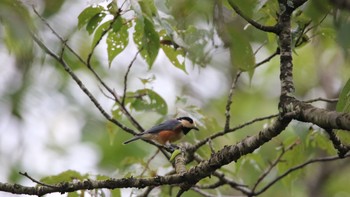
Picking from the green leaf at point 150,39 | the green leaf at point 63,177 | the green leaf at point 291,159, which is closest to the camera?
the green leaf at point 150,39

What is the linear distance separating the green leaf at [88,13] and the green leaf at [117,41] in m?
0.12

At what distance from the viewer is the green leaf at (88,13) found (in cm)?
266

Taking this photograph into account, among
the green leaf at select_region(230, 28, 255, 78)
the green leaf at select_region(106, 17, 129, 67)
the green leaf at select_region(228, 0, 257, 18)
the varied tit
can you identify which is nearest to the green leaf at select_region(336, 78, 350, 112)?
the green leaf at select_region(230, 28, 255, 78)

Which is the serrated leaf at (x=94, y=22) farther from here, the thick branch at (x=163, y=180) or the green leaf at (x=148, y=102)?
the green leaf at (x=148, y=102)

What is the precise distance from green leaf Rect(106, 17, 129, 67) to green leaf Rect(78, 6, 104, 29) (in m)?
0.12

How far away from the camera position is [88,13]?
105 inches

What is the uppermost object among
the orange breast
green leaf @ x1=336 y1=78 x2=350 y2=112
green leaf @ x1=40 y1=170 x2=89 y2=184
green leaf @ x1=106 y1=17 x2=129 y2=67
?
the orange breast

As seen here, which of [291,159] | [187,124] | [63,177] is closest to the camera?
[63,177]

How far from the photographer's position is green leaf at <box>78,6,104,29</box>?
8.73 ft

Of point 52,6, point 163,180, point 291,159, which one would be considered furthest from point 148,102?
point 52,6

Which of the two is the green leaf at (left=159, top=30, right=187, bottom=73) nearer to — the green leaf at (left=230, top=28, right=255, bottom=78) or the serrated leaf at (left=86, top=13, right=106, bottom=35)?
the serrated leaf at (left=86, top=13, right=106, bottom=35)

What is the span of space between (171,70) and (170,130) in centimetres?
465

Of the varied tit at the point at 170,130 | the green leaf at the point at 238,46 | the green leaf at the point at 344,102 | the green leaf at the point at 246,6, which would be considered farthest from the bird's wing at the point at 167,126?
the green leaf at the point at 246,6

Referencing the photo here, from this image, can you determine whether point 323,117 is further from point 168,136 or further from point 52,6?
point 168,136
